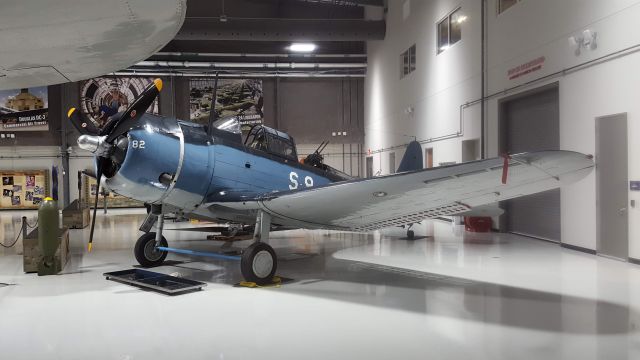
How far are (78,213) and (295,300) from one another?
1144 centimetres

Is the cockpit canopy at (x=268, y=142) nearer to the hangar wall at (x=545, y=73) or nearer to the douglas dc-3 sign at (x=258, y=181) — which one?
the douglas dc-3 sign at (x=258, y=181)

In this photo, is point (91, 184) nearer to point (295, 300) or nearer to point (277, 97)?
point (277, 97)

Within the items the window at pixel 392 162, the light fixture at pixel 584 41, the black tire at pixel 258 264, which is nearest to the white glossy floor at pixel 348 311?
the black tire at pixel 258 264

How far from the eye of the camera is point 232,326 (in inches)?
152

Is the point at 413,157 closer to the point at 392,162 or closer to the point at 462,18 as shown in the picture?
the point at 462,18

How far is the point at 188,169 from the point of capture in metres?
5.71

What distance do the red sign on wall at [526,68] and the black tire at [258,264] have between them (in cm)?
690

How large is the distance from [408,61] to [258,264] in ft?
43.6

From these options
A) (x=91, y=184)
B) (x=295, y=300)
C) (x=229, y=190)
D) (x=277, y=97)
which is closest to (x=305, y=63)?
(x=277, y=97)

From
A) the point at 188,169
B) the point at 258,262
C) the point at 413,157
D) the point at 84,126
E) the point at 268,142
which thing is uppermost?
the point at 84,126

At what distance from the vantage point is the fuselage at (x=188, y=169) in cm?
540

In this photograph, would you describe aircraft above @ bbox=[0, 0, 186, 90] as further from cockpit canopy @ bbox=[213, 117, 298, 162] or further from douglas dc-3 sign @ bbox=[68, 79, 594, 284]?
cockpit canopy @ bbox=[213, 117, 298, 162]

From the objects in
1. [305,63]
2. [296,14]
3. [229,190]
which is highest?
[296,14]

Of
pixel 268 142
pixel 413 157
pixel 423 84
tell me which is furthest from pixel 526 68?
pixel 268 142
